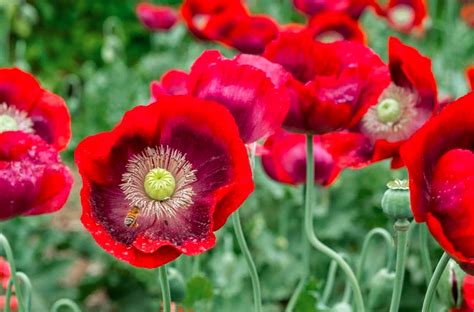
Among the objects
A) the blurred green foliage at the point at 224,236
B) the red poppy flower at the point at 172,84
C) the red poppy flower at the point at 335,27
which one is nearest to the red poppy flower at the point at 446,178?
the blurred green foliage at the point at 224,236

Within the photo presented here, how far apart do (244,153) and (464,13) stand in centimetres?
354

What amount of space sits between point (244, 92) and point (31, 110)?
0.40 metres

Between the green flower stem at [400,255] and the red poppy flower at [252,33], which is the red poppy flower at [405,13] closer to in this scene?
the red poppy flower at [252,33]

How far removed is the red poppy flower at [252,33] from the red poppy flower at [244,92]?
86 centimetres

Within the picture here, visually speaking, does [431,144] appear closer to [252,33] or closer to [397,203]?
[397,203]

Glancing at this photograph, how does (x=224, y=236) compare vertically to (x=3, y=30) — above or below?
below

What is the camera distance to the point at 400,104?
141 centimetres

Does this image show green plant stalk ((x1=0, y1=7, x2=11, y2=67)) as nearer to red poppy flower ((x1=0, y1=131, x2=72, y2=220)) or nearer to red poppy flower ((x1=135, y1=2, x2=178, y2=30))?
red poppy flower ((x1=135, y1=2, x2=178, y2=30))

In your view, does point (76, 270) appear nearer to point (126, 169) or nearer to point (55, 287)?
point (55, 287)

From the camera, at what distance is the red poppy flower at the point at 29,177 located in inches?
47.1

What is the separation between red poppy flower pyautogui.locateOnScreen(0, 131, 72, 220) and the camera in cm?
120

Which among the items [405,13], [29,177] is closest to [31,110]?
[29,177]

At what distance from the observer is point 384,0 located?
18.3 feet

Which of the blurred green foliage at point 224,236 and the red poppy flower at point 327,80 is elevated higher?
the red poppy flower at point 327,80
